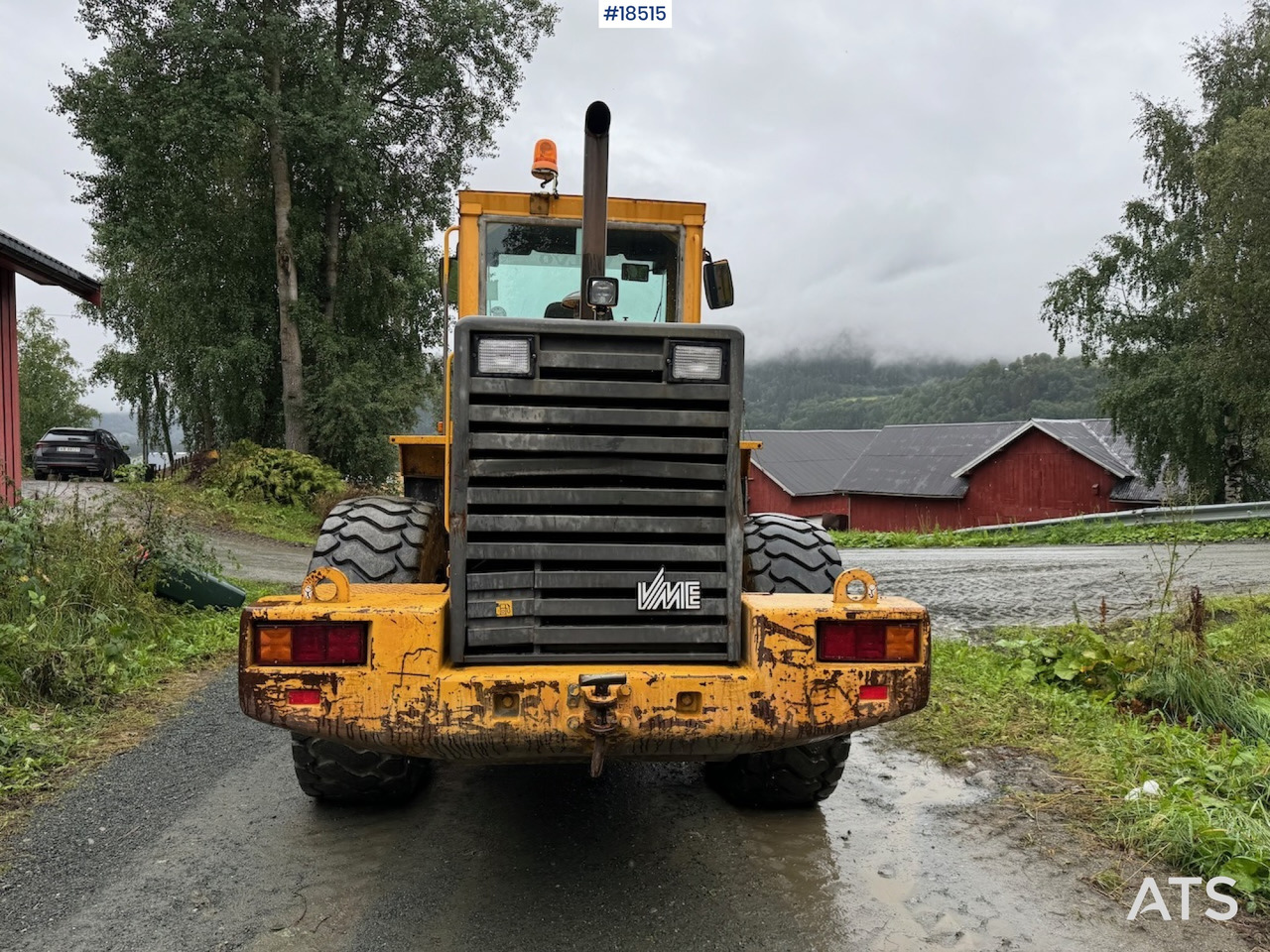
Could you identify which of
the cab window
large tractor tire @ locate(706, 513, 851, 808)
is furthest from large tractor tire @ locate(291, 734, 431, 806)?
the cab window

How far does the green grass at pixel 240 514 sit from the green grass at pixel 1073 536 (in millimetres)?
9200

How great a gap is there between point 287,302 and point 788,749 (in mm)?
17878

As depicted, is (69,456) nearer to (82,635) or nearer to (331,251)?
(331,251)

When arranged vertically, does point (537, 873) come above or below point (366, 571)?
below

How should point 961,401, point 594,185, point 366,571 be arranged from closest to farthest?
point 594,185 < point 366,571 < point 961,401

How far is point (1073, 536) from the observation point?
54.3ft

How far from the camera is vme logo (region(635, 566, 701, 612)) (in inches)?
119

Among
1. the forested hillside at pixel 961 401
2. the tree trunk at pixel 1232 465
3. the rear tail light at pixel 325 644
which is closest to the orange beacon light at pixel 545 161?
the rear tail light at pixel 325 644

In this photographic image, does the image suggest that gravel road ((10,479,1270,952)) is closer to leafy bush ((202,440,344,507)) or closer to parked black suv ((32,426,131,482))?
leafy bush ((202,440,344,507))

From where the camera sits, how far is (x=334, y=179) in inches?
734

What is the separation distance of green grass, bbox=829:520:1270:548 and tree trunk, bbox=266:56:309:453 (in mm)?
11596

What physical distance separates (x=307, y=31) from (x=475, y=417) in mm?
18434

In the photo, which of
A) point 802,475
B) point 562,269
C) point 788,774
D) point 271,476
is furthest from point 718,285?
point 802,475

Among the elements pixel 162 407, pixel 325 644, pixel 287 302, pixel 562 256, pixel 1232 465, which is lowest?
pixel 325 644
